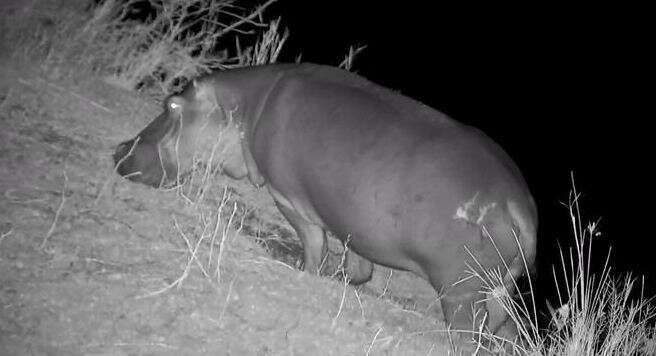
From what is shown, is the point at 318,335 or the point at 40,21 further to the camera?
the point at 40,21

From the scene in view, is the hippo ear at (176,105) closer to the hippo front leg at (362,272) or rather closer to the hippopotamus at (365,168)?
the hippopotamus at (365,168)

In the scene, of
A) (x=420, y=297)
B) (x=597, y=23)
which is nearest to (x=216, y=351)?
(x=420, y=297)

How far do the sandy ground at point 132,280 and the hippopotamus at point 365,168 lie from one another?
0.33 meters

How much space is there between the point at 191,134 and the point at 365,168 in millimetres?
1569

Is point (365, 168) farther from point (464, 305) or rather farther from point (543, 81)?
point (543, 81)

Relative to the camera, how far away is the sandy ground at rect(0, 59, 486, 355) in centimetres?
239

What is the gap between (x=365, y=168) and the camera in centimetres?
377

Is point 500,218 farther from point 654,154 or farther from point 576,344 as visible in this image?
point 654,154

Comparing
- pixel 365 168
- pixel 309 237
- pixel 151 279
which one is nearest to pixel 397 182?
pixel 365 168

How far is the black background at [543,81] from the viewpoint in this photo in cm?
1298

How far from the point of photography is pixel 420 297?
495 centimetres

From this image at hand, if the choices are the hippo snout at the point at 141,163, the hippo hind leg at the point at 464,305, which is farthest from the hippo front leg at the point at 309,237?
the hippo hind leg at the point at 464,305

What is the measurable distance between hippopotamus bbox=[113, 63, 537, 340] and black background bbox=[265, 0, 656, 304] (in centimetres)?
49

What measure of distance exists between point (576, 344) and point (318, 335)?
126 centimetres
